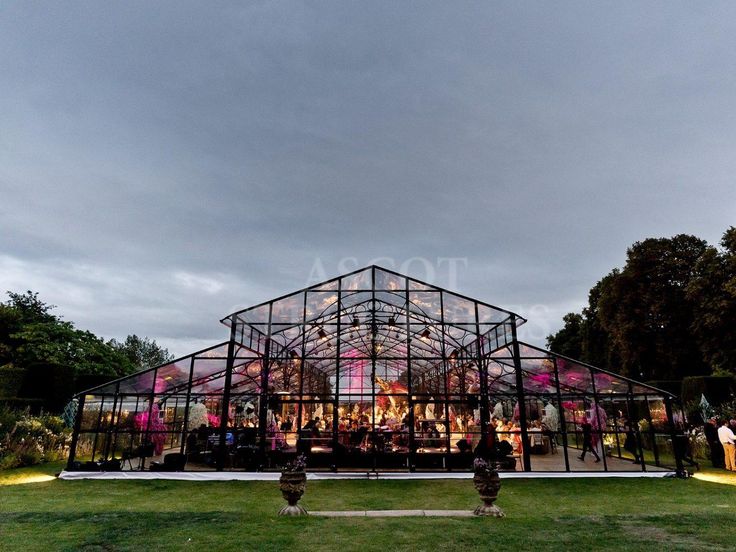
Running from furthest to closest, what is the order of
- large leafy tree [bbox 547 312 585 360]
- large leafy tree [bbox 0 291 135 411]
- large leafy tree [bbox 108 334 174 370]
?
large leafy tree [bbox 108 334 174 370], large leafy tree [bbox 547 312 585 360], large leafy tree [bbox 0 291 135 411]

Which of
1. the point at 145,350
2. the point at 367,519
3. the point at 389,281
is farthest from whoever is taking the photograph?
the point at 145,350

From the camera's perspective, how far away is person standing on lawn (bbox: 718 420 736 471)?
38.6 ft

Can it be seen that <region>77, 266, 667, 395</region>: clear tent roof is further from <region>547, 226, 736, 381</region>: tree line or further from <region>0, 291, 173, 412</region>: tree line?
<region>547, 226, 736, 381</region>: tree line

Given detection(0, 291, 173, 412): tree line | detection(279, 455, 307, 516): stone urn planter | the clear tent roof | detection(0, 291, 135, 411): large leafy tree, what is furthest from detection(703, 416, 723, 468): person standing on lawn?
detection(0, 291, 135, 411): large leafy tree

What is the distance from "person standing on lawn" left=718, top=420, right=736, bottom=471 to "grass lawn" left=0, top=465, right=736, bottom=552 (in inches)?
63.0

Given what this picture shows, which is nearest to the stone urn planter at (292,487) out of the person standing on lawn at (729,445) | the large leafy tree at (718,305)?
the person standing on lawn at (729,445)

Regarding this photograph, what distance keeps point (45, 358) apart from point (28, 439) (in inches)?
661

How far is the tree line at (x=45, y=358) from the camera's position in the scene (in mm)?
18656

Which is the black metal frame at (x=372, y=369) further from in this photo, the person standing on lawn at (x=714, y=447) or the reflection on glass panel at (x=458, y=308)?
the person standing on lawn at (x=714, y=447)

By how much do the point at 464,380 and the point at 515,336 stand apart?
3947 mm

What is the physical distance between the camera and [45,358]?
27.0m

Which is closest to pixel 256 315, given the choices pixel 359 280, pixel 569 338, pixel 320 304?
pixel 320 304

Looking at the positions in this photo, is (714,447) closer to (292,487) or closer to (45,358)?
(292,487)

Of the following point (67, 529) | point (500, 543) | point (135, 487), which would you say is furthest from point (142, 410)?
point (500, 543)
